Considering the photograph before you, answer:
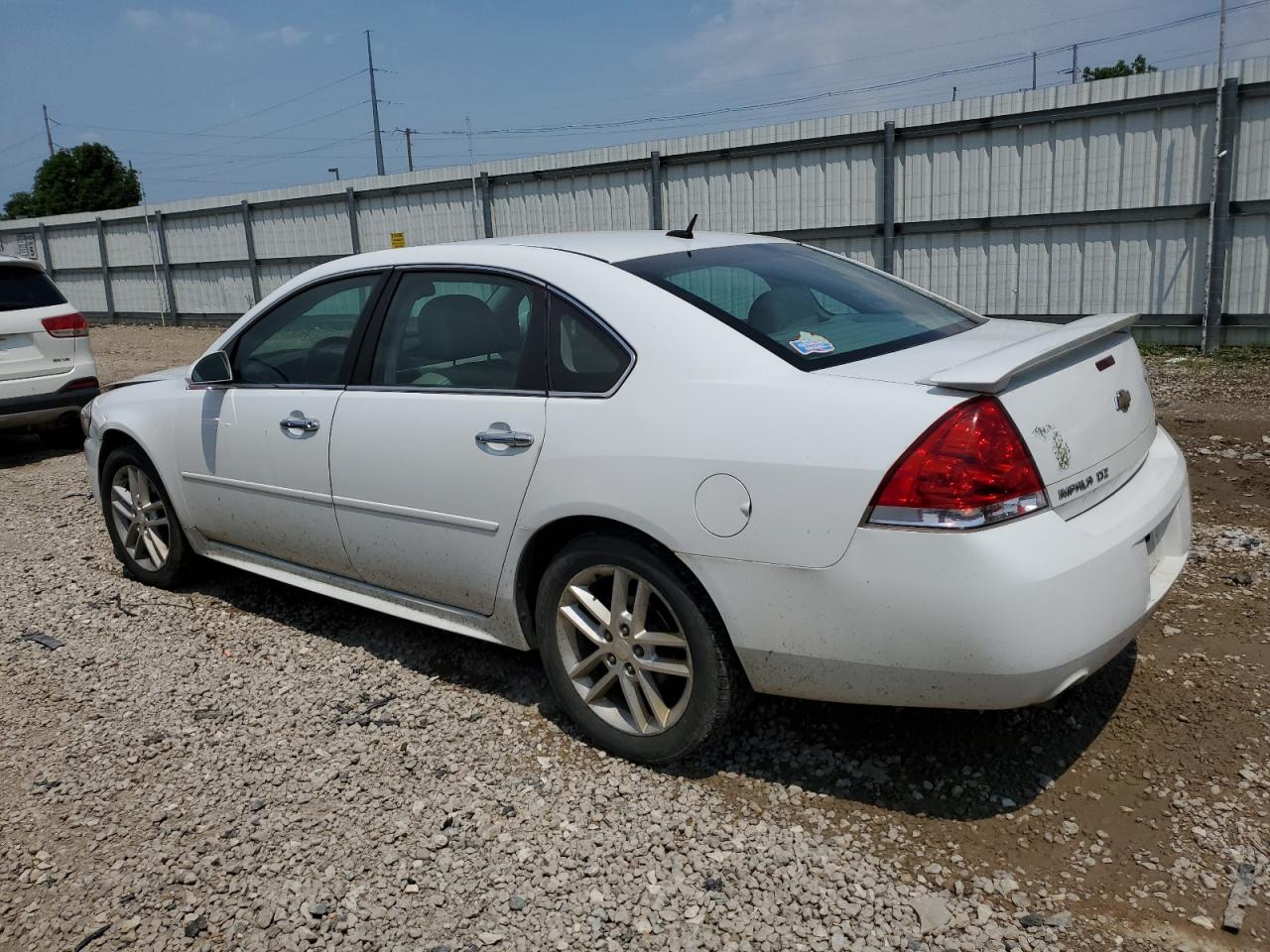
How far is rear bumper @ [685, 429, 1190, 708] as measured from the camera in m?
2.56

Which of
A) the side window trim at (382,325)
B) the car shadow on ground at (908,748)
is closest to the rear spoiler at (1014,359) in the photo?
the car shadow on ground at (908,748)

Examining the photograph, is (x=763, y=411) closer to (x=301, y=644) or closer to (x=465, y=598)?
(x=465, y=598)

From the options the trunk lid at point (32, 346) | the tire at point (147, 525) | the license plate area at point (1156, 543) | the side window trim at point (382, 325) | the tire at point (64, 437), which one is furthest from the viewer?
the tire at point (64, 437)

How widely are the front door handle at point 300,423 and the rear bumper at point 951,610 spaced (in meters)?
1.82

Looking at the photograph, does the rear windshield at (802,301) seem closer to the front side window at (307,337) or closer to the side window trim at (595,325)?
the side window trim at (595,325)

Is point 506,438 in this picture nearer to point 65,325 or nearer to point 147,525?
point 147,525

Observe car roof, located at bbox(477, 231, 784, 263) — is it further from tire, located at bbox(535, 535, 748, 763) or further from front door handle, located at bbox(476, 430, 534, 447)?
tire, located at bbox(535, 535, 748, 763)

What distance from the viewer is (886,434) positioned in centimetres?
266

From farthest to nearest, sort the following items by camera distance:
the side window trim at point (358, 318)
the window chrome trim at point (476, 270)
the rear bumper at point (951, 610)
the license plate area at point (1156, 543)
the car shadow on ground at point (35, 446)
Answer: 1. the car shadow on ground at point (35, 446)
2. the side window trim at point (358, 318)
3. the window chrome trim at point (476, 270)
4. the license plate area at point (1156, 543)
5. the rear bumper at point (951, 610)

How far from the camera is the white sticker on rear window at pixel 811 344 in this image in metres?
3.05

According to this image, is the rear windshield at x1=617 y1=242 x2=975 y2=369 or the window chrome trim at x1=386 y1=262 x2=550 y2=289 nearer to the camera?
the rear windshield at x1=617 y1=242 x2=975 y2=369

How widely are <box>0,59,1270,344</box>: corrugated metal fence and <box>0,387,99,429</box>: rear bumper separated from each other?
873cm

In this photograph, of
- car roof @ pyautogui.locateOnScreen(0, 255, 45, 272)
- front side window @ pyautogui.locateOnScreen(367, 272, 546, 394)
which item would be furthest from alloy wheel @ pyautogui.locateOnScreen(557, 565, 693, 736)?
car roof @ pyautogui.locateOnScreen(0, 255, 45, 272)

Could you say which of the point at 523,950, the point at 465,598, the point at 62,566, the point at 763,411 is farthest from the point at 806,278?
the point at 62,566
